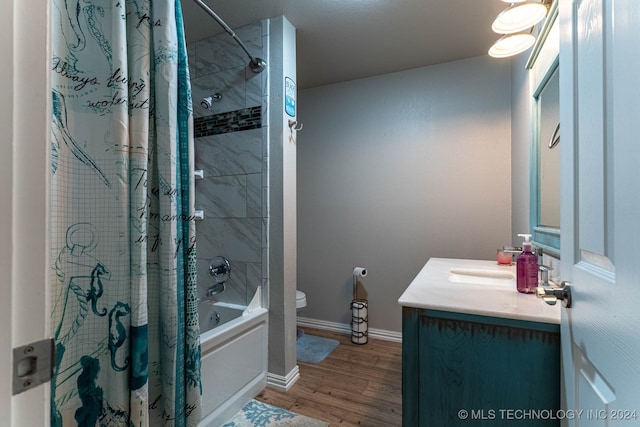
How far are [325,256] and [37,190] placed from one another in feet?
8.16

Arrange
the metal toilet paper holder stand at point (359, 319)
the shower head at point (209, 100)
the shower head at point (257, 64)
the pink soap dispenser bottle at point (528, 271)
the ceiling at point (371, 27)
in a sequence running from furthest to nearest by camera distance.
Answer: the metal toilet paper holder stand at point (359, 319), the shower head at point (209, 100), the shower head at point (257, 64), the ceiling at point (371, 27), the pink soap dispenser bottle at point (528, 271)

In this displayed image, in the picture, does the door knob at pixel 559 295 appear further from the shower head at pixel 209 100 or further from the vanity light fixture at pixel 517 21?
the shower head at pixel 209 100

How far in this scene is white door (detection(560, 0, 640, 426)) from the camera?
46cm

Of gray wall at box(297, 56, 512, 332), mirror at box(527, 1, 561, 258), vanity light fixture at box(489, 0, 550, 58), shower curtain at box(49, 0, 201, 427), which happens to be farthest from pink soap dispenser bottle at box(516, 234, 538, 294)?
shower curtain at box(49, 0, 201, 427)

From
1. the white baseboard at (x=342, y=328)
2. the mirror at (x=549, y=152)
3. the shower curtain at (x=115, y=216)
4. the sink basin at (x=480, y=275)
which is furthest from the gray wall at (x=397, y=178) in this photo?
the shower curtain at (x=115, y=216)

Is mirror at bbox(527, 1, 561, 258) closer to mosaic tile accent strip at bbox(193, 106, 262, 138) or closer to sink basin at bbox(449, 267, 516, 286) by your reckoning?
sink basin at bbox(449, 267, 516, 286)

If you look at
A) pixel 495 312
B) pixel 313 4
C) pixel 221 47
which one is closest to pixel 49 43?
pixel 495 312

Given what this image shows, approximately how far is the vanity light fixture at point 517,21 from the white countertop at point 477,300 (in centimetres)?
119

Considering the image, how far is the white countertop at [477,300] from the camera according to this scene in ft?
3.01

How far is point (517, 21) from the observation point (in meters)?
1.26

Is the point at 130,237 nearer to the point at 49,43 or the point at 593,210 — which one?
the point at 49,43

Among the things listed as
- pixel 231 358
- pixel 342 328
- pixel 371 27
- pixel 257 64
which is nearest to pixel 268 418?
pixel 231 358

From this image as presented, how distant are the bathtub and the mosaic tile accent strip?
1.18m

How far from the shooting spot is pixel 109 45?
821 millimetres
